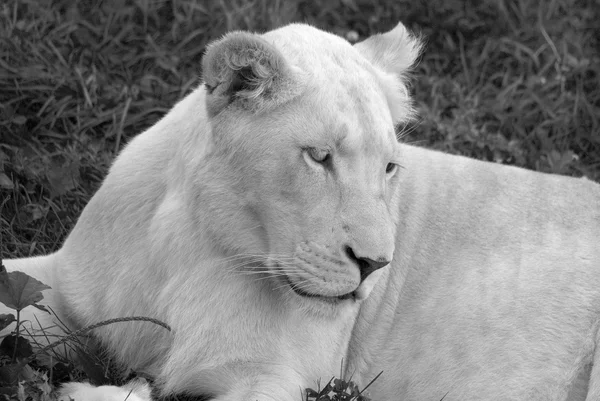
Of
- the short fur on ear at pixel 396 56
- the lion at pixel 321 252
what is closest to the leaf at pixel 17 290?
the lion at pixel 321 252

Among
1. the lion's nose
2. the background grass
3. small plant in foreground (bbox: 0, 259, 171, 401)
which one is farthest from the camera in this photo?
the background grass

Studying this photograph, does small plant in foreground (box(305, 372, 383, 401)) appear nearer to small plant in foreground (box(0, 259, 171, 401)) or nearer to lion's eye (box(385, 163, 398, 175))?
small plant in foreground (box(0, 259, 171, 401))

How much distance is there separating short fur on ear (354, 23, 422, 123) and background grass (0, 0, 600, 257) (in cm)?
82

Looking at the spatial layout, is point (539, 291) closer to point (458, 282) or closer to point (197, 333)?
point (458, 282)

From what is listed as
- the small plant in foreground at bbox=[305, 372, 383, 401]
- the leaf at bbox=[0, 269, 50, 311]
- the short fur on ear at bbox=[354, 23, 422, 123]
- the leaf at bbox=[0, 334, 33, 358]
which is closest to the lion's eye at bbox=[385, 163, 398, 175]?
the short fur on ear at bbox=[354, 23, 422, 123]

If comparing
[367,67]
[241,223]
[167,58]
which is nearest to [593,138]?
[167,58]

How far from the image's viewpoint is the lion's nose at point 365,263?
9.67ft

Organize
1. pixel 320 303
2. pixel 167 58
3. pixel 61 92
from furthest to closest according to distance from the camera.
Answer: pixel 167 58 → pixel 61 92 → pixel 320 303

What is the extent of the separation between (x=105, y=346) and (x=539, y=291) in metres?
1.51

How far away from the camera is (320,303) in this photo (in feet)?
10.2

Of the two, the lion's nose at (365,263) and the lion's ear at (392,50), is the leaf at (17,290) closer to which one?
the lion's nose at (365,263)

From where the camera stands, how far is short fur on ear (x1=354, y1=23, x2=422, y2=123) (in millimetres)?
3434

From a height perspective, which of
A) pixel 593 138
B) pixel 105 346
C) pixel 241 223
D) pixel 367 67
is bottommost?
pixel 593 138

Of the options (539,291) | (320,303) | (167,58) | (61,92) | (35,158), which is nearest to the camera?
(320,303)
